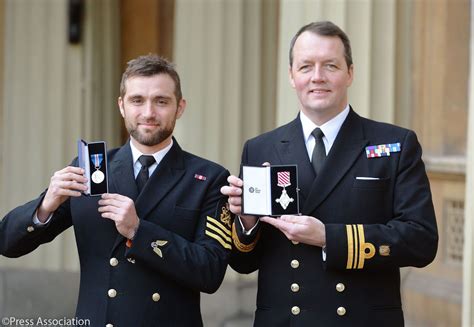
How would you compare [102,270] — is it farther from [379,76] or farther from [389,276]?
[379,76]

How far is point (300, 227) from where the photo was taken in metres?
3.09

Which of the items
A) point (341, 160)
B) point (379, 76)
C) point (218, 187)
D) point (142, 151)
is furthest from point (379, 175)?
point (379, 76)

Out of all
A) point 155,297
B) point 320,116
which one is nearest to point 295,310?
point 155,297

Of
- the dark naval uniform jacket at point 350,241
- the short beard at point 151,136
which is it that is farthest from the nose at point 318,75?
the short beard at point 151,136

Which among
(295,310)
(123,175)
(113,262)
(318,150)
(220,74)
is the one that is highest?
(220,74)

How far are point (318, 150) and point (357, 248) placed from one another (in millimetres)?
444

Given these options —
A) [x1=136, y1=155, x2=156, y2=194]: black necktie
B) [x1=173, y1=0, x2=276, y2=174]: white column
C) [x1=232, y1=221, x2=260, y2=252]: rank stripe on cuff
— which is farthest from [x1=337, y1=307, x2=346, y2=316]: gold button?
[x1=173, y1=0, x2=276, y2=174]: white column

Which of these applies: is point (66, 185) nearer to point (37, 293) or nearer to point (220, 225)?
point (220, 225)

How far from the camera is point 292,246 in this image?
131 inches

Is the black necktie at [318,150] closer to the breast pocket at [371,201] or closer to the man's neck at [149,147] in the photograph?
the breast pocket at [371,201]

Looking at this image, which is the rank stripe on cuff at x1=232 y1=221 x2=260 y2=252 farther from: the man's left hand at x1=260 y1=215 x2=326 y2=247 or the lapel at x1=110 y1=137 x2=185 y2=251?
the lapel at x1=110 y1=137 x2=185 y2=251

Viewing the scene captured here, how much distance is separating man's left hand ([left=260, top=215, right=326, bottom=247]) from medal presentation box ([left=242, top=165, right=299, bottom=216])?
3 centimetres

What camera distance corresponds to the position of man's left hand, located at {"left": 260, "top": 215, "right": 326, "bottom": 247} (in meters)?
3.09

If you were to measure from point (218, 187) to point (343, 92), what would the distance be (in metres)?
0.62
